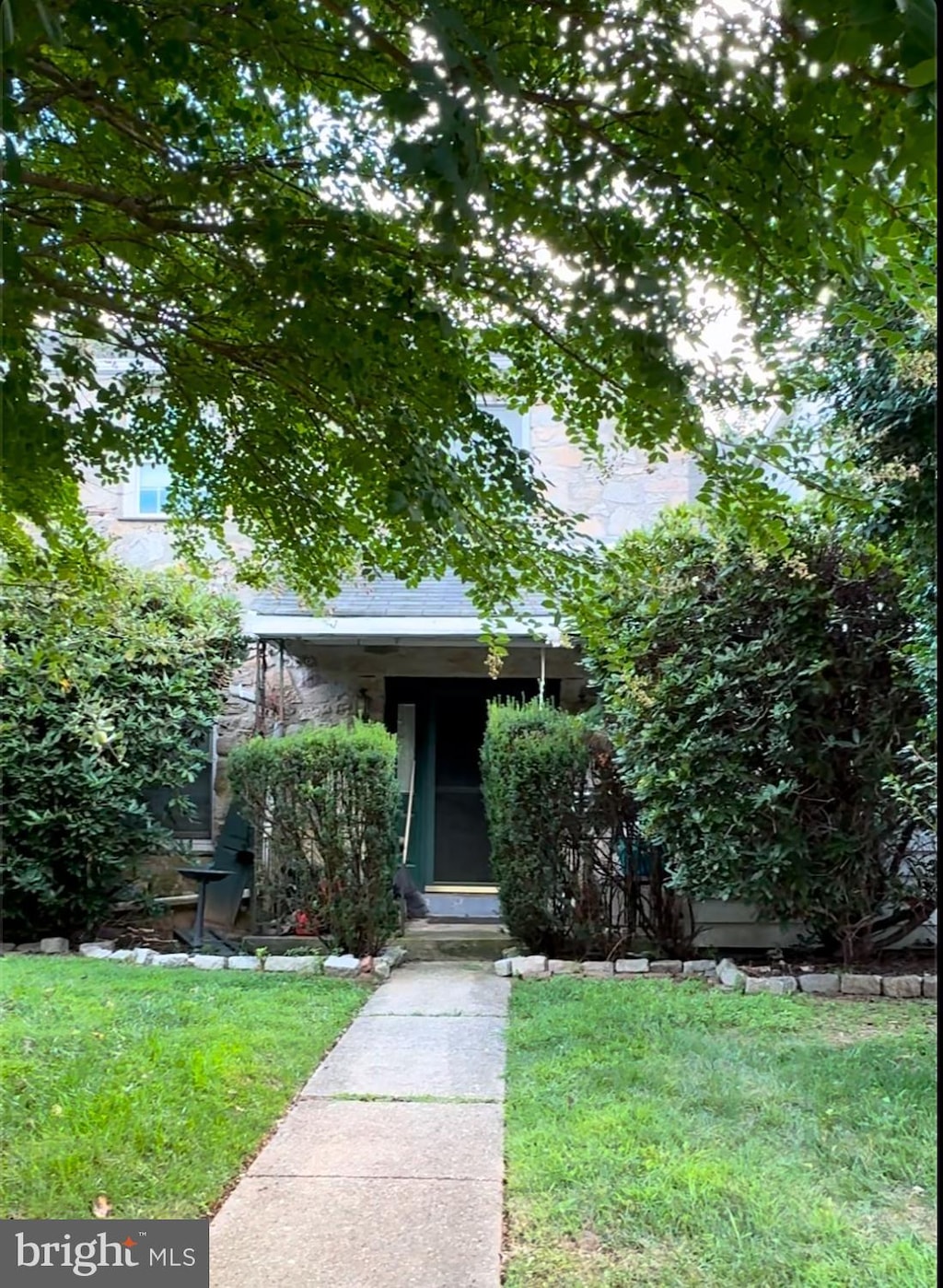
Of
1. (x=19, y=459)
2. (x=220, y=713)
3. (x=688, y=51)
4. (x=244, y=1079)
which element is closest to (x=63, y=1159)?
(x=244, y=1079)

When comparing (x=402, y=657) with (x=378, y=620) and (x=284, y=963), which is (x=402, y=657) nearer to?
(x=378, y=620)

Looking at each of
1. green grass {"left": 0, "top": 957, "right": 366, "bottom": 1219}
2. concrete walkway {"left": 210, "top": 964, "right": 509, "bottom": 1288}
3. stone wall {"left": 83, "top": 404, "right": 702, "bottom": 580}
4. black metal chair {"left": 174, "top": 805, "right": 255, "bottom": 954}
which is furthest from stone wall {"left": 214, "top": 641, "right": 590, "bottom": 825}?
concrete walkway {"left": 210, "top": 964, "right": 509, "bottom": 1288}

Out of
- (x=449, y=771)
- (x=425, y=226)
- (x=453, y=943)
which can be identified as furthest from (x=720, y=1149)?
(x=449, y=771)

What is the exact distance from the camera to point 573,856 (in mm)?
6020

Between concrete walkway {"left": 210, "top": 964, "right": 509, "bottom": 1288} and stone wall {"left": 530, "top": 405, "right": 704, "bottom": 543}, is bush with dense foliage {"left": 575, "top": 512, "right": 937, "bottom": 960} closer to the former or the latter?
concrete walkway {"left": 210, "top": 964, "right": 509, "bottom": 1288}

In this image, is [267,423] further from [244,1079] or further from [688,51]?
[244,1079]

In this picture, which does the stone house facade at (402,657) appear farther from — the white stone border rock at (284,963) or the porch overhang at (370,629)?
the white stone border rock at (284,963)

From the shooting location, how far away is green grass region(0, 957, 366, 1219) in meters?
2.46

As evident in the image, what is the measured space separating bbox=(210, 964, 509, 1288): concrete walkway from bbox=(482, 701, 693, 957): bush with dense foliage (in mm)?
1857

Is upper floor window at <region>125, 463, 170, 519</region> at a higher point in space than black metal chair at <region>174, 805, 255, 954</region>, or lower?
higher

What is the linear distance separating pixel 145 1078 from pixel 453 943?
11.1 feet

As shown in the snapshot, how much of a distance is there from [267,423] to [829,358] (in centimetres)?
224

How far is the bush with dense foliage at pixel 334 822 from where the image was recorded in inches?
231

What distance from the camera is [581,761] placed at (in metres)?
6.03
